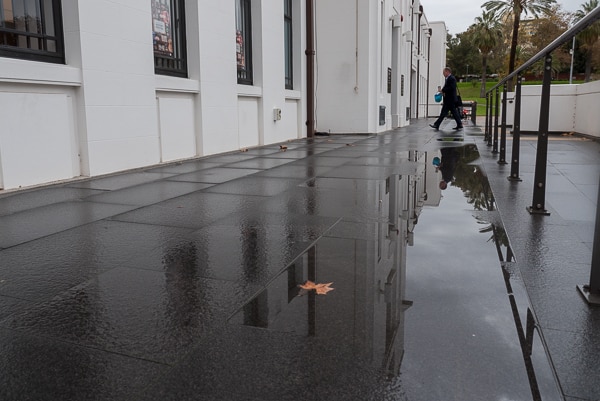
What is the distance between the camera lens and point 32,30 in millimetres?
6641

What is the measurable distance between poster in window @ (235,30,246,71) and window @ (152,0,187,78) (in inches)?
91.3

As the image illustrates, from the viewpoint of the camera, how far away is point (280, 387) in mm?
2000

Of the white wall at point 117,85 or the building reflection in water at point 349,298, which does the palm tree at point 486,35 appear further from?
the building reflection in water at point 349,298

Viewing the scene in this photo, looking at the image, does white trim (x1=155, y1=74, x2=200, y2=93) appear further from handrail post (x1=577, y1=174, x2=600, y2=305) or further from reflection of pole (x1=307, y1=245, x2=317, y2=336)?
handrail post (x1=577, y1=174, x2=600, y2=305)

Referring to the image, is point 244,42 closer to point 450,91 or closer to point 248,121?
point 248,121

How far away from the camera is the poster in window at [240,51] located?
12195 millimetres

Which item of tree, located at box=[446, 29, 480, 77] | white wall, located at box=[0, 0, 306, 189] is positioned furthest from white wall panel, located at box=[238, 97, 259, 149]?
tree, located at box=[446, 29, 480, 77]

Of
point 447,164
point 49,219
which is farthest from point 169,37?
point 49,219

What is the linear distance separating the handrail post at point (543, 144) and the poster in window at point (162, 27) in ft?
21.2

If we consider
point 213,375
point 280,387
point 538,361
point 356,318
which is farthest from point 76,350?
point 538,361

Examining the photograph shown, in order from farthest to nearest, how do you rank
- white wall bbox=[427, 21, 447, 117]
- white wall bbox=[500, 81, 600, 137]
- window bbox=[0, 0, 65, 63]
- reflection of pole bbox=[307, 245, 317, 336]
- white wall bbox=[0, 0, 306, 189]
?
white wall bbox=[427, 21, 447, 117]
white wall bbox=[500, 81, 600, 137]
white wall bbox=[0, 0, 306, 189]
window bbox=[0, 0, 65, 63]
reflection of pole bbox=[307, 245, 317, 336]

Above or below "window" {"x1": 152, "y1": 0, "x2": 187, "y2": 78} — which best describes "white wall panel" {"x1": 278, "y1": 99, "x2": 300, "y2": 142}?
below

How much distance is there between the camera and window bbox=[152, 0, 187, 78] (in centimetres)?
916

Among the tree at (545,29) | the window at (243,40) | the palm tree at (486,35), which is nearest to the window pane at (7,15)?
the window at (243,40)
